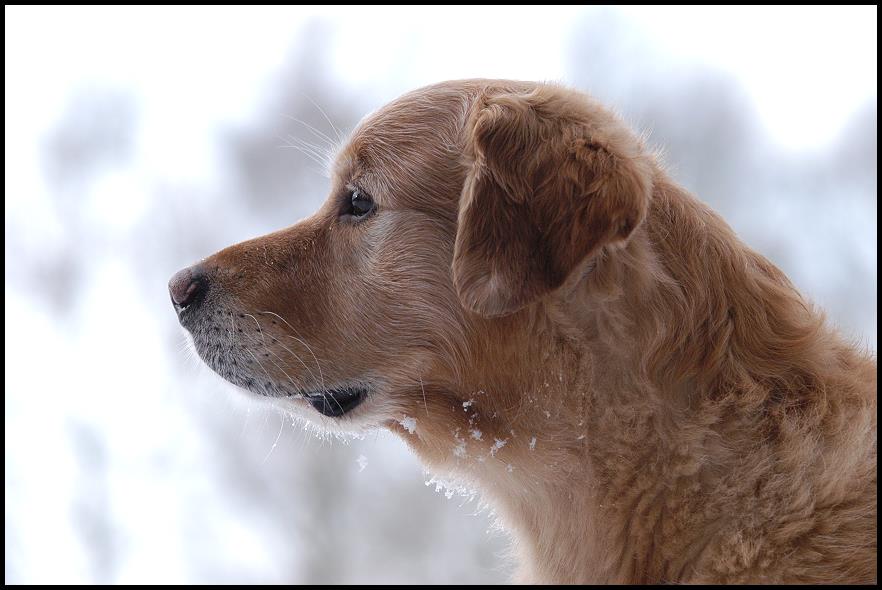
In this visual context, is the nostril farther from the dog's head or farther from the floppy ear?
the floppy ear

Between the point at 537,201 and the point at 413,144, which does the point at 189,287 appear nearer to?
the point at 413,144

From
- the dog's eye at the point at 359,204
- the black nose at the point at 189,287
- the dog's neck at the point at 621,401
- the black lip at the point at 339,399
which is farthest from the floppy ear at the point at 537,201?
the black nose at the point at 189,287

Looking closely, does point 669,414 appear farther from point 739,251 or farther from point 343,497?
point 343,497

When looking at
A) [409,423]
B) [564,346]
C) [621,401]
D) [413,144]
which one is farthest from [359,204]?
[621,401]

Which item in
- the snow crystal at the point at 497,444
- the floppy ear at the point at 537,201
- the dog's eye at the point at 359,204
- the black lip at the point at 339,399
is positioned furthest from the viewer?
the dog's eye at the point at 359,204

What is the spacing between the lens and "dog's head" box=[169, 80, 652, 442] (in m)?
2.71

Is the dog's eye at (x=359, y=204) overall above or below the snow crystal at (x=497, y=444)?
above

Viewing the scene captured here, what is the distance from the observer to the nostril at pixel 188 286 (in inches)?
129

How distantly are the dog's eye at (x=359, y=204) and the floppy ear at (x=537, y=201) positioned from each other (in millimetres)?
497

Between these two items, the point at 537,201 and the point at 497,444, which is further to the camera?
the point at 497,444

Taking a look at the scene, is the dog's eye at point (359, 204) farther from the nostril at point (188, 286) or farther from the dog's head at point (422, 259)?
the nostril at point (188, 286)

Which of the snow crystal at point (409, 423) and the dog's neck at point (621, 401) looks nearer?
the dog's neck at point (621, 401)

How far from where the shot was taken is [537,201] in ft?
8.99

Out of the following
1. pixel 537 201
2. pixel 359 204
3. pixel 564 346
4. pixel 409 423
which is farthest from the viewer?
pixel 359 204
